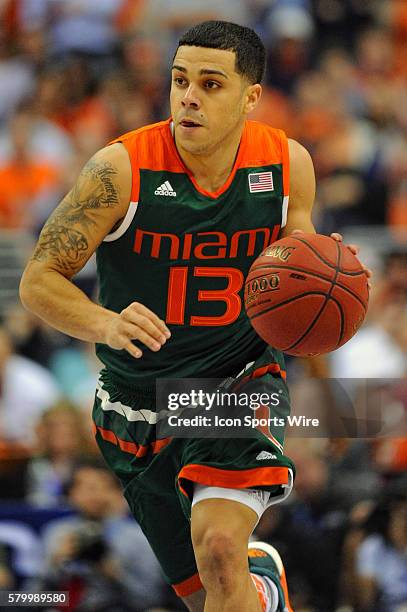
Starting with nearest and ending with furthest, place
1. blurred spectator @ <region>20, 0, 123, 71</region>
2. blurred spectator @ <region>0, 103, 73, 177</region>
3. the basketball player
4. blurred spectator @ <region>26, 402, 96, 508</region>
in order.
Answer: the basketball player < blurred spectator @ <region>26, 402, 96, 508</region> < blurred spectator @ <region>0, 103, 73, 177</region> < blurred spectator @ <region>20, 0, 123, 71</region>

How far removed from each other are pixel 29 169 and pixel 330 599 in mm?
5201

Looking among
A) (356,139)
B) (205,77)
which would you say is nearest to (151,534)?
(205,77)

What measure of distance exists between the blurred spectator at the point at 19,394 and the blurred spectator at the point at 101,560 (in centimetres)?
160

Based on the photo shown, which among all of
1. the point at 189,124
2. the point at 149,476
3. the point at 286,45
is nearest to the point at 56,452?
the point at 149,476

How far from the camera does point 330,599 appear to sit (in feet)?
22.1

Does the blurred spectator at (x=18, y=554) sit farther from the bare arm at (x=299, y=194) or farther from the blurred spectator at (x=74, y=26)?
the blurred spectator at (x=74, y=26)

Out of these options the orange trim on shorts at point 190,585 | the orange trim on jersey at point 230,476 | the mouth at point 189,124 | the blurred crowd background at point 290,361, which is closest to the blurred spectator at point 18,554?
the blurred crowd background at point 290,361

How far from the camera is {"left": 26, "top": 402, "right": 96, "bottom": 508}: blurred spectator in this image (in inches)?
278

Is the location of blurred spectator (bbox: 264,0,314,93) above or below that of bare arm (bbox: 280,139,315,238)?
above

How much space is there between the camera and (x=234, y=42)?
16.2ft

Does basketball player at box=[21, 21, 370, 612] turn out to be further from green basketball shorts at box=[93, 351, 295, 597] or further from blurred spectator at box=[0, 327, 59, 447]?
blurred spectator at box=[0, 327, 59, 447]

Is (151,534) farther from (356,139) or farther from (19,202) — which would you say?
(356,139)

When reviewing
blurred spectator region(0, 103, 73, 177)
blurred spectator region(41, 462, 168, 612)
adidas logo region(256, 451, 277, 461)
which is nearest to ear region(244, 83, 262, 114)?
adidas logo region(256, 451, 277, 461)

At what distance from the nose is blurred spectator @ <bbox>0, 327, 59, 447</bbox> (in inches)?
153
